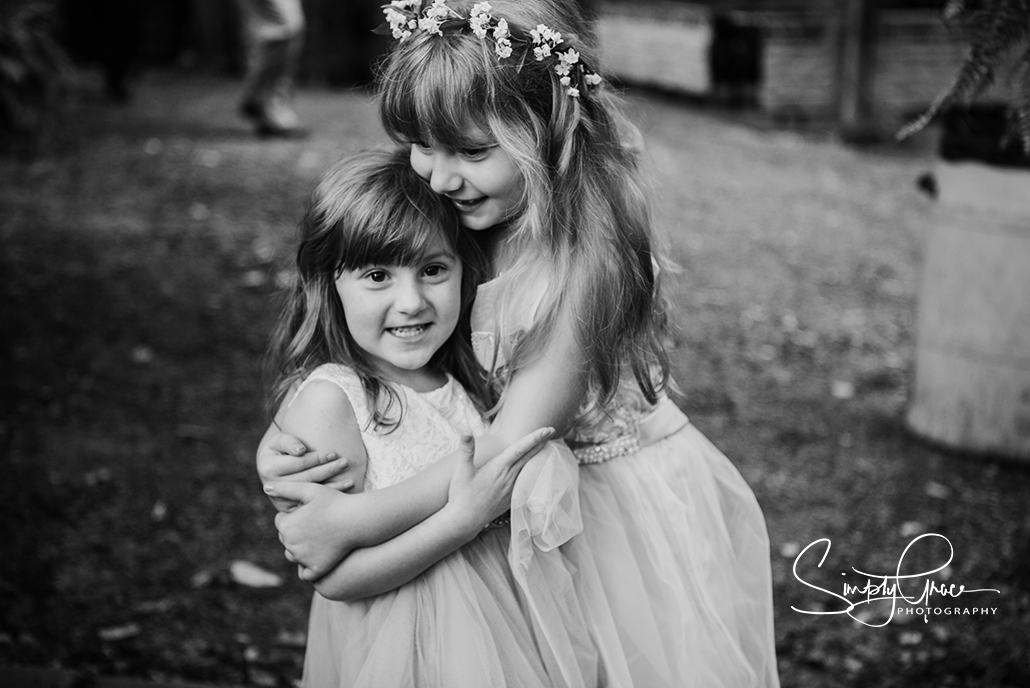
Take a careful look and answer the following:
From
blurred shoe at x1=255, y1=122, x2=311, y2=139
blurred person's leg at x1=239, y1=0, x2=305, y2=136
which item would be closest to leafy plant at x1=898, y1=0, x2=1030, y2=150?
blurred person's leg at x1=239, y1=0, x2=305, y2=136

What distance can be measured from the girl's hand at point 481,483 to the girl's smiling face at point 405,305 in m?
0.25

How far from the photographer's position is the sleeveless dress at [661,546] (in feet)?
6.67

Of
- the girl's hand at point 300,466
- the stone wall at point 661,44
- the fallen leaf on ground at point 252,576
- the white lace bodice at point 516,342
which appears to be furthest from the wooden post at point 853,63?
the girl's hand at point 300,466

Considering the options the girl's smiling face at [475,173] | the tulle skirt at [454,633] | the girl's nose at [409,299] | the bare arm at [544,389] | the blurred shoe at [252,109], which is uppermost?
the girl's smiling face at [475,173]

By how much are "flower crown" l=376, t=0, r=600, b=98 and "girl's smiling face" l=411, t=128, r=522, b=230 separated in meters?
0.17

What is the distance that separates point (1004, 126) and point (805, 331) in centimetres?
170

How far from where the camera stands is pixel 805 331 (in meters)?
5.19

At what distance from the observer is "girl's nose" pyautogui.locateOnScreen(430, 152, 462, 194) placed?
197 cm

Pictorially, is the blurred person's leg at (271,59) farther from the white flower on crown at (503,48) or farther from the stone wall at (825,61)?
the white flower on crown at (503,48)

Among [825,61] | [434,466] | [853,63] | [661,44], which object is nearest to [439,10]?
[434,466]

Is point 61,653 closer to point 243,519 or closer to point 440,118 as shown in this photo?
point 243,519

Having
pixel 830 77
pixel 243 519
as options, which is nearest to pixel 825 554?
pixel 243 519

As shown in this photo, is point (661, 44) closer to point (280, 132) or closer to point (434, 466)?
point (280, 132)

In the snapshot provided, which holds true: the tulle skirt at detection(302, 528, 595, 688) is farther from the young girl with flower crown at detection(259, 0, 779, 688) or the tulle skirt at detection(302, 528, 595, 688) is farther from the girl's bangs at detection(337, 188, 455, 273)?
the girl's bangs at detection(337, 188, 455, 273)
